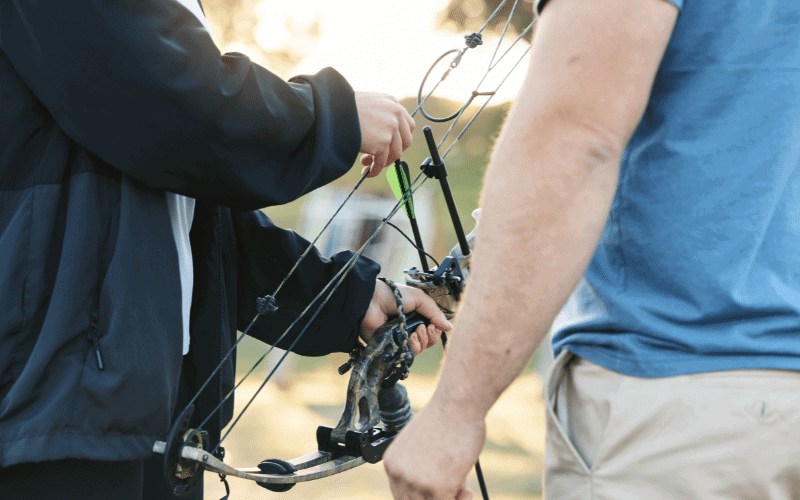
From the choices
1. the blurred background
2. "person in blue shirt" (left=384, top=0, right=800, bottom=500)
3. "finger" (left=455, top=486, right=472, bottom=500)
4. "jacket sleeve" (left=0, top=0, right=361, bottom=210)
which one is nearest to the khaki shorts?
"person in blue shirt" (left=384, top=0, right=800, bottom=500)

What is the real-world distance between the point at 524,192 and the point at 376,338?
699mm

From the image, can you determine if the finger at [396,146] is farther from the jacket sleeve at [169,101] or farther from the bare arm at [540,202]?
the bare arm at [540,202]

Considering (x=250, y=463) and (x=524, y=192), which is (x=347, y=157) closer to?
(x=524, y=192)

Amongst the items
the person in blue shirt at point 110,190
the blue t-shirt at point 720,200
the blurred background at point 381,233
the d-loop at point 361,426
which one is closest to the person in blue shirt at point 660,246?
the blue t-shirt at point 720,200

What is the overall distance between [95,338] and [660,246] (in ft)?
2.10

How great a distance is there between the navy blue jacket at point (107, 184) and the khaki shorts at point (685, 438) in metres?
0.50

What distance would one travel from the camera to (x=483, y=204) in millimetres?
633

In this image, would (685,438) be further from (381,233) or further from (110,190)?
(381,233)

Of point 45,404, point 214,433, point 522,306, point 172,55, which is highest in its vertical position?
point 172,55

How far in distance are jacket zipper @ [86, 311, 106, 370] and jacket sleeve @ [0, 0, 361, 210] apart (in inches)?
7.0

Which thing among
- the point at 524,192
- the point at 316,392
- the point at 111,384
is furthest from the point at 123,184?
the point at 316,392

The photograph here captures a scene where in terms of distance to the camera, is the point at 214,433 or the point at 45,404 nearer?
the point at 45,404

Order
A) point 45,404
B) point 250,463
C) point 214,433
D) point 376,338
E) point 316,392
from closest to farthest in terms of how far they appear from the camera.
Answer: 1. point 45,404
2. point 214,433
3. point 376,338
4. point 250,463
5. point 316,392

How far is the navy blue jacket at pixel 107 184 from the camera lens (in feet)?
2.62
